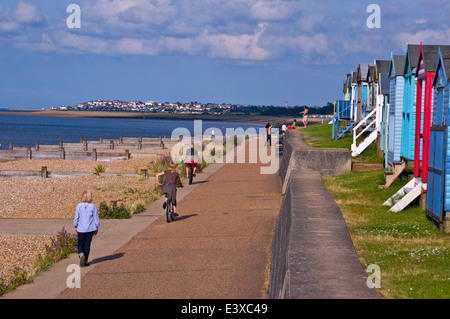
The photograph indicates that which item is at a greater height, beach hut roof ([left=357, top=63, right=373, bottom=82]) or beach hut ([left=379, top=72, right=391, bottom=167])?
beach hut roof ([left=357, top=63, right=373, bottom=82])

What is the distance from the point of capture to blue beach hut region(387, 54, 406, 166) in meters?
18.8

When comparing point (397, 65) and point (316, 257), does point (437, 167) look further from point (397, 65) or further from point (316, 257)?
point (397, 65)

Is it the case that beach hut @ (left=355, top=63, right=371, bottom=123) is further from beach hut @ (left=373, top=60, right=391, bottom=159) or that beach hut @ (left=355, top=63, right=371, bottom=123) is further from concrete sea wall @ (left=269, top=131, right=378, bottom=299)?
concrete sea wall @ (left=269, top=131, right=378, bottom=299)

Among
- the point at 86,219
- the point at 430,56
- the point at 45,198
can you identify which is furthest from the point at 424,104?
the point at 45,198

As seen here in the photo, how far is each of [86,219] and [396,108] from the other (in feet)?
38.8

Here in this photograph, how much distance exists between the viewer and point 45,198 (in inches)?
779

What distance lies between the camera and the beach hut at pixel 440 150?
11.1 metres

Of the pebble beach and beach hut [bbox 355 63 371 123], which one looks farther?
beach hut [bbox 355 63 371 123]

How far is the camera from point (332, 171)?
20516 millimetres

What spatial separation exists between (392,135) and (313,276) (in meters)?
14.3

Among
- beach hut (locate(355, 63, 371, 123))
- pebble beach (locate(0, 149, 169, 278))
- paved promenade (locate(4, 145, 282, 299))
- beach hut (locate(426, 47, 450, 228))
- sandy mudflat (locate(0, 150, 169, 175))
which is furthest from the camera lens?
beach hut (locate(355, 63, 371, 123))

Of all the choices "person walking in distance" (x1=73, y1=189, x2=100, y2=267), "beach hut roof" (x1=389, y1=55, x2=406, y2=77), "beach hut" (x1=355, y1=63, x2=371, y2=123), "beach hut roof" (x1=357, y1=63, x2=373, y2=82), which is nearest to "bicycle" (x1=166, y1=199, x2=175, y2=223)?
"person walking in distance" (x1=73, y1=189, x2=100, y2=267)

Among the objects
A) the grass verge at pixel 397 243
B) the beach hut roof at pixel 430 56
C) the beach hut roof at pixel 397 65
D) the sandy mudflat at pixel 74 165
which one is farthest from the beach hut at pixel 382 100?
the sandy mudflat at pixel 74 165
